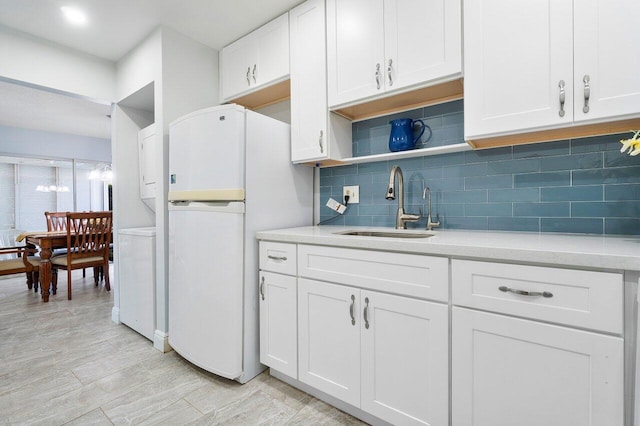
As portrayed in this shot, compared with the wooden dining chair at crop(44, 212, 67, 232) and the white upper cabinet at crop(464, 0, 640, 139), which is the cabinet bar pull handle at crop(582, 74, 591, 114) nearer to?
the white upper cabinet at crop(464, 0, 640, 139)

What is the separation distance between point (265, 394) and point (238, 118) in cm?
159

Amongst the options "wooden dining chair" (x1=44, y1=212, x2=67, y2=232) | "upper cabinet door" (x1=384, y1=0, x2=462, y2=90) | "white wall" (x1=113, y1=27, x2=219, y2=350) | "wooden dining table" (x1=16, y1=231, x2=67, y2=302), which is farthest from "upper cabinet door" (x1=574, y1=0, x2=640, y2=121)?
"wooden dining chair" (x1=44, y1=212, x2=67, y2=232)

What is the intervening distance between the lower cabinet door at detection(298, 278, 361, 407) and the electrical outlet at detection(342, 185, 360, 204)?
803mm

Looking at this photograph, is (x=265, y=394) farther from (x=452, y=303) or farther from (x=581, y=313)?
(x=581, y=313)

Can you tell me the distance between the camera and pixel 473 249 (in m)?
1.11

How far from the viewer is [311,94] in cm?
200

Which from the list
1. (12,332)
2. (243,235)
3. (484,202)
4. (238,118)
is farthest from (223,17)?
(12,332)

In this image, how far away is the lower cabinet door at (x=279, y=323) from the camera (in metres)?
1.69

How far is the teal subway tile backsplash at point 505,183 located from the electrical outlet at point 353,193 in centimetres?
3

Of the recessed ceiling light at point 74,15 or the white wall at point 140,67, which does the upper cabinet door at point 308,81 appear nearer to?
the white wall at point 140,67

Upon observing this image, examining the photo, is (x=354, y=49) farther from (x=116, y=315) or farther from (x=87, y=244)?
(x=87, y=244)

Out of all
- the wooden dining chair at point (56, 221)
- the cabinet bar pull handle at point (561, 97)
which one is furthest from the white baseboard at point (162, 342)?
the wooden dining chair at point (56, 221)

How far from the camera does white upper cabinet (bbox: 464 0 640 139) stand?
1151 mm

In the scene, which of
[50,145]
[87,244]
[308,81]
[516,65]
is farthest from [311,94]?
[50,145]
